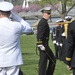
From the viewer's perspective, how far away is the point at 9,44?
21.4 feet

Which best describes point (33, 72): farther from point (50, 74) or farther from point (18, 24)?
point (18, 24)

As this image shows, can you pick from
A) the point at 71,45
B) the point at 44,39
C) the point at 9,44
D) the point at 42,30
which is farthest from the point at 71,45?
the point at 44,39

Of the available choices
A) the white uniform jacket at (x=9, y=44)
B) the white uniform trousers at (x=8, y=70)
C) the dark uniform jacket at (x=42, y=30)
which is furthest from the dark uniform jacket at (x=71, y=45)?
the dark uniform jacket at (x=42, y=30)

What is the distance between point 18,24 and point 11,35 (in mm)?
197

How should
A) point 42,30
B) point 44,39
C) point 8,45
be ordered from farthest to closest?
point 44,39 → point 42,30 → point 8,45

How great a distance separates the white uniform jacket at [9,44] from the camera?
255 inches

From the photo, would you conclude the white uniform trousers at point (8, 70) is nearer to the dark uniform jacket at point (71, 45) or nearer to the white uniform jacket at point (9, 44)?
the white uniform jacket at point (9, 44)

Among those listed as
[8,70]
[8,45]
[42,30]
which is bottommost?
[8,70]

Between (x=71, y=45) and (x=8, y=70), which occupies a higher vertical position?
(x=71, y=45)

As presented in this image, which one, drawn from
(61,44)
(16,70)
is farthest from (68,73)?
(16,70)

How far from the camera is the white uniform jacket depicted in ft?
21.3

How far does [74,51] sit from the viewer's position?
748 cm

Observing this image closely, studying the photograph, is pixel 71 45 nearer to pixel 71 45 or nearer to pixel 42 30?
pixel 71 45

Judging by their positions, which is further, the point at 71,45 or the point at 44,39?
the point at 44,39
